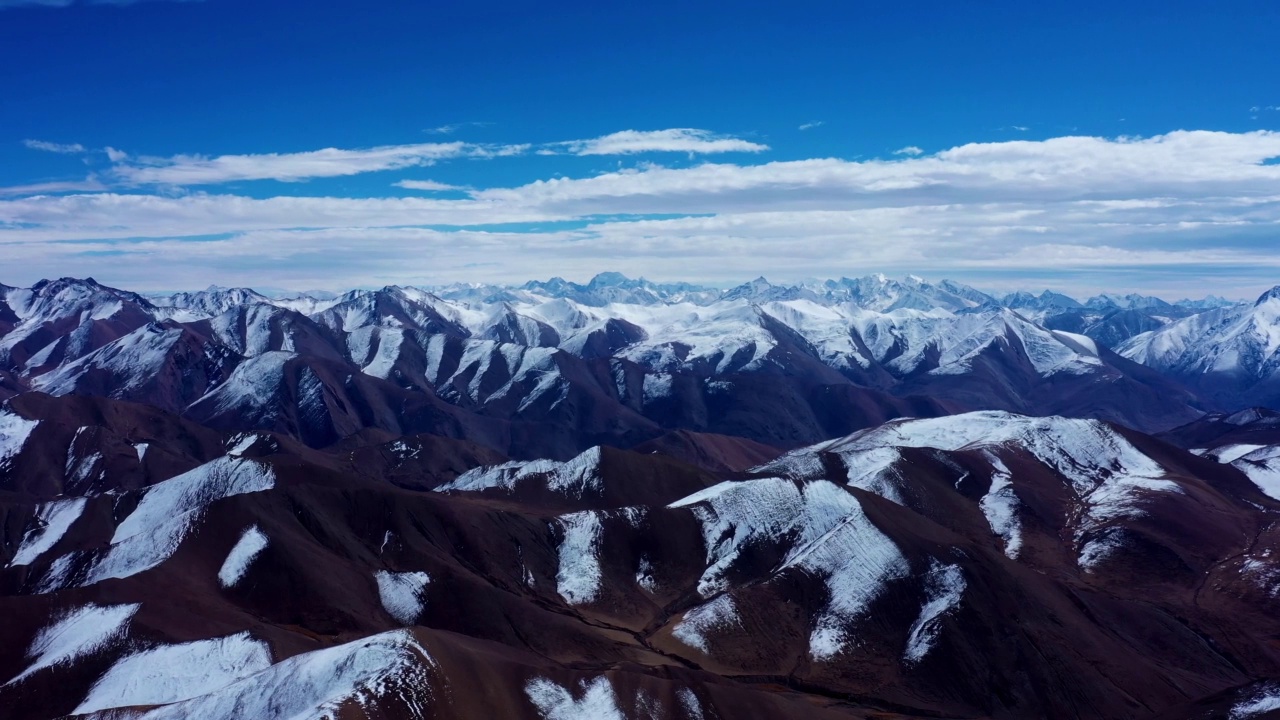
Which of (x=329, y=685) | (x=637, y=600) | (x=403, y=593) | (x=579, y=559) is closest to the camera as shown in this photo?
Answer: (x=329, y=685)

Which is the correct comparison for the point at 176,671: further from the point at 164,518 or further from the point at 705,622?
the point at 164,518

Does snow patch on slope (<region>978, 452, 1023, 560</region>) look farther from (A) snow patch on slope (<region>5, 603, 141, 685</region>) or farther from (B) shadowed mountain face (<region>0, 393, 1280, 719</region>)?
(A) snow patch on slope (<region>5, 603, 141, 685</region>)

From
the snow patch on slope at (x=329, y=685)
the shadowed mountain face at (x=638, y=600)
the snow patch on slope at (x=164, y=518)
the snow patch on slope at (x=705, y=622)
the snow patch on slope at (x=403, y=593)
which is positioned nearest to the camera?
the snow patch on slope at (x=329, y=685)

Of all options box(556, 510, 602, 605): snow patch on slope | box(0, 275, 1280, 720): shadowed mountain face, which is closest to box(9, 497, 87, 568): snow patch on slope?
box(0, 275, 1280, 720): shadowed mountain face

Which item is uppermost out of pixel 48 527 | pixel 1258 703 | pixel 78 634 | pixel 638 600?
pixel 78 634

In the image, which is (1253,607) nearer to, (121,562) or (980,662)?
(980,662)

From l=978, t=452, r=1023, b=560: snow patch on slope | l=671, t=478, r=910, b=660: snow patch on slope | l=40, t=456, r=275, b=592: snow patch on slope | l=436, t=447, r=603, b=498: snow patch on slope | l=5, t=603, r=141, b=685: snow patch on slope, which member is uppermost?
l=5, t=603, r=141, b=685: snow patch on slope

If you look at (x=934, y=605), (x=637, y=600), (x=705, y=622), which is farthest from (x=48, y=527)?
(x=934, y=605)

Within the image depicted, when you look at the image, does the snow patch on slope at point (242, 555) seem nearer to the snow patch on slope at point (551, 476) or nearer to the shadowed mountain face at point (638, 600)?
the shadowed mountain face at point (638, 600)

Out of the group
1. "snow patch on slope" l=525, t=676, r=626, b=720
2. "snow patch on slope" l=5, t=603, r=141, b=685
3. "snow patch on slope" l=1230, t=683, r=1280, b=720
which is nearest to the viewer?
"snow patch on slope" l=1230, t=683, r=1280, b=720

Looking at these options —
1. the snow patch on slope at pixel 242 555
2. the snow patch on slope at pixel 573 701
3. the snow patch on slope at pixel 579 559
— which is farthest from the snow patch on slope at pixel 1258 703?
the snow patch on slope at pixel 242 555
